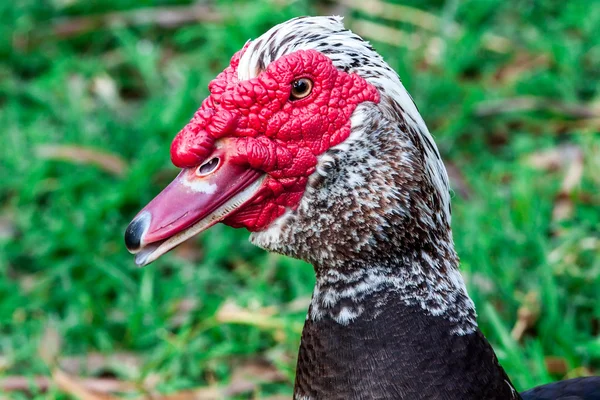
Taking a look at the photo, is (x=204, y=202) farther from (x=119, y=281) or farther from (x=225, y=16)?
(x=225, y=16)

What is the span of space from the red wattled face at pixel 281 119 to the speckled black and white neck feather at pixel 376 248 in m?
0.04

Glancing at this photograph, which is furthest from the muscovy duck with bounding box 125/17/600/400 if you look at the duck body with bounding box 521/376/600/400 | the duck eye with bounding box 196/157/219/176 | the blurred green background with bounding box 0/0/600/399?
the blurred green background with bounding box 0/0/600/399

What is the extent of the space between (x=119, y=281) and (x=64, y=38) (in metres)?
2.09

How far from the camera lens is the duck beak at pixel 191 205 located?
1.92 m

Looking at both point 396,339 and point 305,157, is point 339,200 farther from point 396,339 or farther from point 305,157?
point 396,339

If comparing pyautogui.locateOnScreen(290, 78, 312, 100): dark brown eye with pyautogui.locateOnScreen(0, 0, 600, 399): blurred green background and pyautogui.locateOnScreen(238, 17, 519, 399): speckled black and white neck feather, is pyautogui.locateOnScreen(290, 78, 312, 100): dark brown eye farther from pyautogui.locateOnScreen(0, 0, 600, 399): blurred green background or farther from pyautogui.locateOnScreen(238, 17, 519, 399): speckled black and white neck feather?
pyautogui.locateOnScreen(0, 0, 600, 399): blurred green background

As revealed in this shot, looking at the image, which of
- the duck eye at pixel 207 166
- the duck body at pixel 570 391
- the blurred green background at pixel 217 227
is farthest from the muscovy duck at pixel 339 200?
the blurred green background at pixel 217 227

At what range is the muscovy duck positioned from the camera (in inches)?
76.5

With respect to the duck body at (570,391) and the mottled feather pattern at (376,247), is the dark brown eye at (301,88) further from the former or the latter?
the duck body at (570,391)

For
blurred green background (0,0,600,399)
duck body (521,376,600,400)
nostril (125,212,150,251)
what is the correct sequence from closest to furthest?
nostril (125,212,150,251) < duck body (521,376,600,400) < blurred green background (0,0,600,399)

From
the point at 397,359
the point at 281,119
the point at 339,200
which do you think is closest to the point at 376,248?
the point at 339,200

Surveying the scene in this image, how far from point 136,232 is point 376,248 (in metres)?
0.54

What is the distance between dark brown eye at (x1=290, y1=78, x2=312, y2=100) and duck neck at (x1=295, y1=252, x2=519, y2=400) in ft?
1.36

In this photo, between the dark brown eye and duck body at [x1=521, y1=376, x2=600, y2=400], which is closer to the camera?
the dark brown eye
